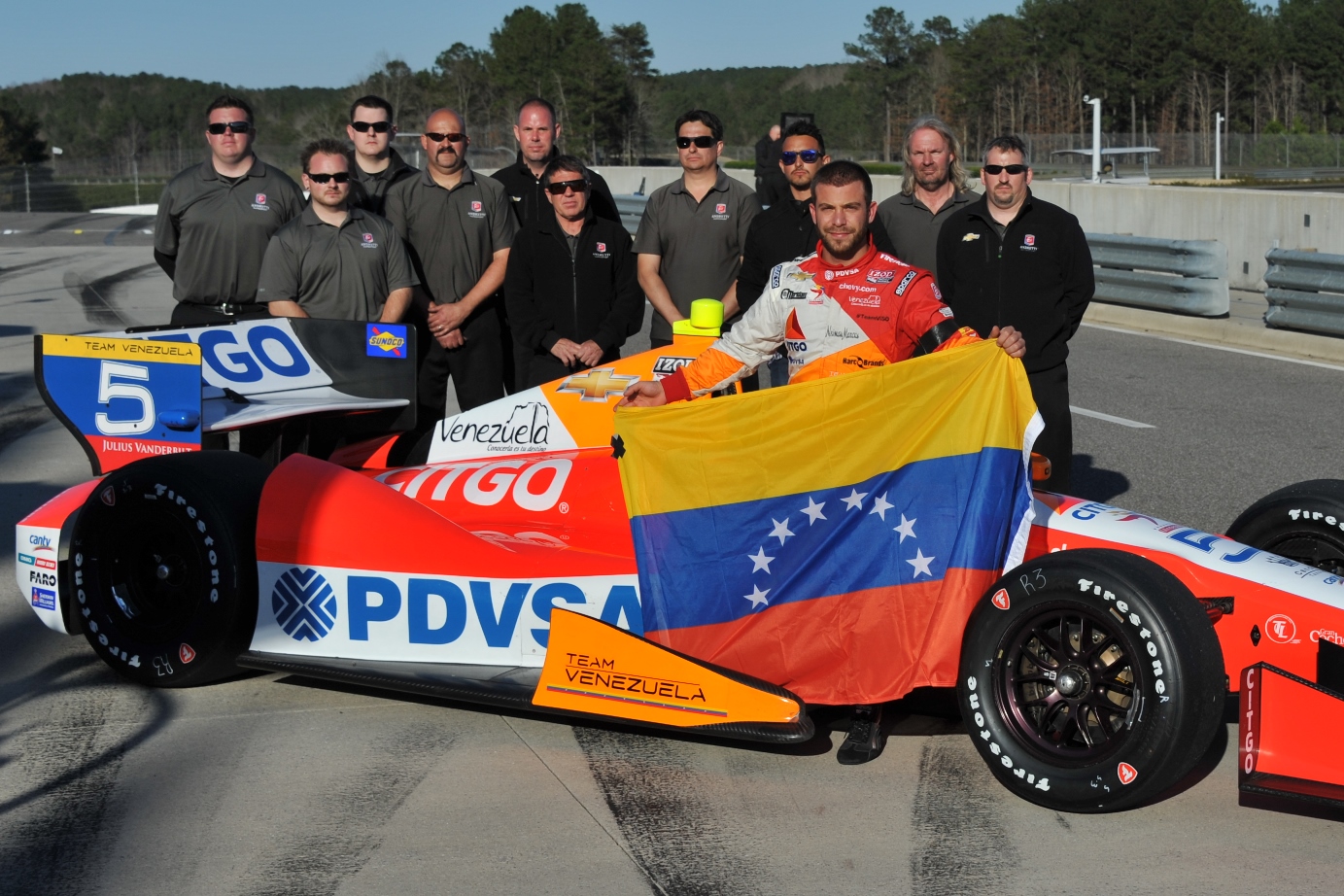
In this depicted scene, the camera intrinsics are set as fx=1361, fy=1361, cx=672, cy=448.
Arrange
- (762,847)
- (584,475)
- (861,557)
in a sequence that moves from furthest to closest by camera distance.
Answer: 1. (584,475)
2. (861,557)
3. (762,847)

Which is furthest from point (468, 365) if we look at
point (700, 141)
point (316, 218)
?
point (700, 141)

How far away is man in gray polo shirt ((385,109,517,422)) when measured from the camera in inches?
273

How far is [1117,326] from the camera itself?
14531 millimetres

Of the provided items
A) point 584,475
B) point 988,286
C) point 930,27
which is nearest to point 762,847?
point 584,475

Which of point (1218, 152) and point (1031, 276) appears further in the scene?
point (1218, 152)

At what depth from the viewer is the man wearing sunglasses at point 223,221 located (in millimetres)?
6633

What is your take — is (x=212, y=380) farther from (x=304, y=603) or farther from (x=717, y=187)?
(x=717, y=187)

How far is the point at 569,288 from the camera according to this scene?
6648 mm

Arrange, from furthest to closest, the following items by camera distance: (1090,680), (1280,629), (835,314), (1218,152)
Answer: (1218,152)
(835,314)
(1280,629)
(1090,680)

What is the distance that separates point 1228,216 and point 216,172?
43.2 ft

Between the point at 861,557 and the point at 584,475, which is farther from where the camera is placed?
the point at 584,475

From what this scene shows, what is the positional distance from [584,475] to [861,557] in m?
1.16

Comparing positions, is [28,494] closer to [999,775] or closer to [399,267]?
[399,267]

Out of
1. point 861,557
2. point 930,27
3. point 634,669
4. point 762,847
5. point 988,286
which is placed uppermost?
point 930,27
